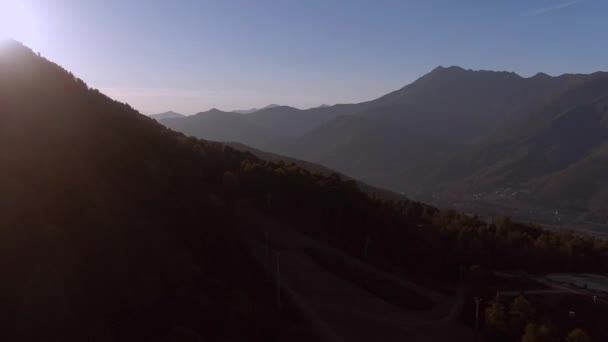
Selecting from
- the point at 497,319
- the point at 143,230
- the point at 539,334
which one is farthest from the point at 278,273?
the point at 539,334

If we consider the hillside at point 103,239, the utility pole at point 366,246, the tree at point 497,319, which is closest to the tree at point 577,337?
the tree at point 497,319

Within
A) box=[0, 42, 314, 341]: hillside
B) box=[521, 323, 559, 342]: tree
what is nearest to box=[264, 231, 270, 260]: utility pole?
box=[0, 42, 314, 341]: hillside

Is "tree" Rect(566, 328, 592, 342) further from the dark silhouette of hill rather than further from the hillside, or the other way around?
the hillside

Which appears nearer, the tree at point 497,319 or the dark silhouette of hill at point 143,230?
the dark silhouette of hill at point 143,230

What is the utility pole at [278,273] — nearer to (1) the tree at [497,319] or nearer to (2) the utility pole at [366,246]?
(2) the utility pole at [366,246]

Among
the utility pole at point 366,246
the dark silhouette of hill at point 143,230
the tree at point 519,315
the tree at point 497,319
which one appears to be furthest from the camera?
the utility pole at point 366,246

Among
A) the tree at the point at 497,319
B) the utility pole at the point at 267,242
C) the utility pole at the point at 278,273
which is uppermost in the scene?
the utility pole at the point at 267,242

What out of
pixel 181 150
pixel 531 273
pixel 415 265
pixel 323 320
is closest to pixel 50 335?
pixel 323 320

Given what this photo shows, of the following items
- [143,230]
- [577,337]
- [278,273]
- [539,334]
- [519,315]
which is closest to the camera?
[143,230]

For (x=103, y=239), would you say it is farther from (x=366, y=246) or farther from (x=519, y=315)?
(x=366, y=246)
